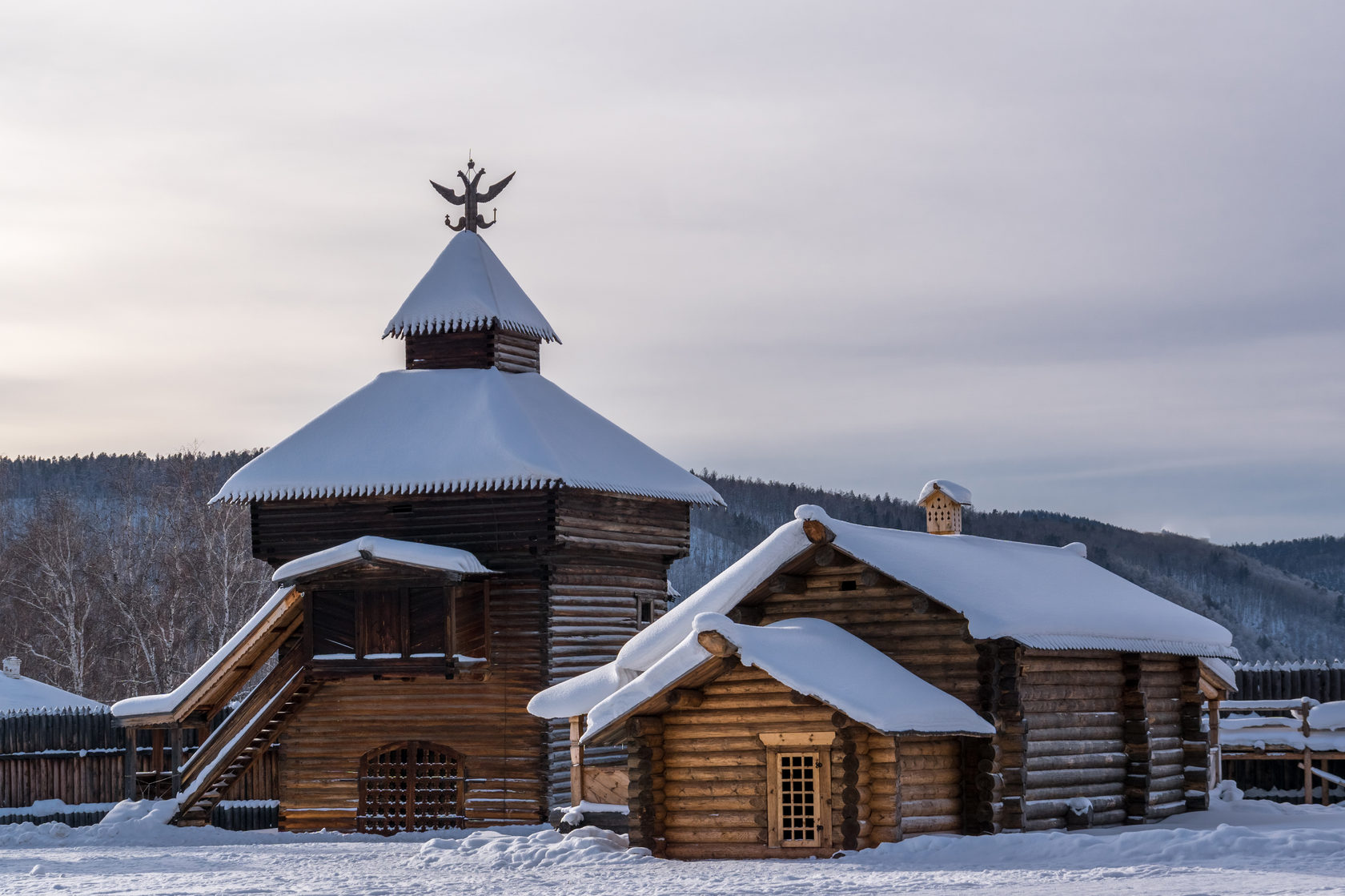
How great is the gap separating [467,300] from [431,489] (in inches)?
186

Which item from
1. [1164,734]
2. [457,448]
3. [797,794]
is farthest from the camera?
[457,448]

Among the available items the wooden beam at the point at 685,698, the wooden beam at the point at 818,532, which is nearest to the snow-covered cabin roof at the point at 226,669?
the wooden beam at the point at 685,698

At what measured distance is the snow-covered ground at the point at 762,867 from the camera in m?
18.7

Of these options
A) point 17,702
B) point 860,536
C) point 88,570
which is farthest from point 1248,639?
point 860,536

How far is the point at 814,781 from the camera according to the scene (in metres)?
22.3

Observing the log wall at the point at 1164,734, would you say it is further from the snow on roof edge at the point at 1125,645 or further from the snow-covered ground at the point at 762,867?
the snow-covered ground at the point at 762,867

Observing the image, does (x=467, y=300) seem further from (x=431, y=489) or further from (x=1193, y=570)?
(x=1193, y=570)

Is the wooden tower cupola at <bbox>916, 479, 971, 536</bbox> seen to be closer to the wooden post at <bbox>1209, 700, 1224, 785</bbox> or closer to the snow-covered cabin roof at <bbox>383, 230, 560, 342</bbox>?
the wooden post at <bbox>1209, 700, 1224, 785</bbox>

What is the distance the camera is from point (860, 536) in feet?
78.7

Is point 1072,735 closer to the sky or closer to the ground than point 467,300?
closer to the ground

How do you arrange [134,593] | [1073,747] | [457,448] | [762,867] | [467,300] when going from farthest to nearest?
[134,593], [467,300], [457,448], [1073,747], [762,867]

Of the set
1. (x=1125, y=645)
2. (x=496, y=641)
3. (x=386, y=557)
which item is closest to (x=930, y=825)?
(x=1125, y=645)

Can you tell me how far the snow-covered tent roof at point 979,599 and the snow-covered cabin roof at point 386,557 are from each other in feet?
11.6

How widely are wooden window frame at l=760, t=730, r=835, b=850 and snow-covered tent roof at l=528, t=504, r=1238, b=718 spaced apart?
239cm
